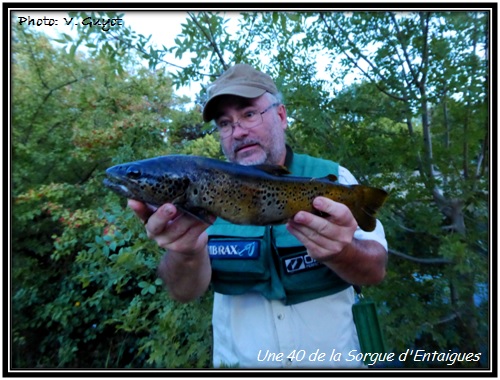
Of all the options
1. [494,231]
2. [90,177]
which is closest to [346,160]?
[494,231]

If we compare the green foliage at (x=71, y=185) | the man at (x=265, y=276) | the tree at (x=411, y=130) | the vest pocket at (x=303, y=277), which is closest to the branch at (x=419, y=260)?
the tree at (x=411, y=130)

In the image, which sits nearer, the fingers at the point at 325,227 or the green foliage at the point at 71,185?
the fingers at the point at 325,227

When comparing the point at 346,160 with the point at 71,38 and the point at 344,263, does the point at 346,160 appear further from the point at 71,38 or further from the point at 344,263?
the point at 71,38

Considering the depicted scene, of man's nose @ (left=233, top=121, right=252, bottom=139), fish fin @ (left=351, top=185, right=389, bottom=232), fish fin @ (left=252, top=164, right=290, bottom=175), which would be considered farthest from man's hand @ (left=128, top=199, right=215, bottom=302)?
fish fin @ (left=351, top=185, right=389, bottom=232)

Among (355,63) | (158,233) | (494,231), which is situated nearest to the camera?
(158,233)

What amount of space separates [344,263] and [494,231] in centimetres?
122

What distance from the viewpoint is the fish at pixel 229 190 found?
61.2 inches

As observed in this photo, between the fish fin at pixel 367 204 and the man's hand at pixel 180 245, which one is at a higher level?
the fish fin at pixel 367 204

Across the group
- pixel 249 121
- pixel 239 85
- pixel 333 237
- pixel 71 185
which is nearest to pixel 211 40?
pixel 239 85

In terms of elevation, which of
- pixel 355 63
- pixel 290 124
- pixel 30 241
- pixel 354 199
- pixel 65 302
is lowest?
pixel 65 302

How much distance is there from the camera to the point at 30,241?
14.4 ft

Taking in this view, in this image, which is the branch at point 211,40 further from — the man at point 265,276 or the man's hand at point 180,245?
the man's hand at point 180,245

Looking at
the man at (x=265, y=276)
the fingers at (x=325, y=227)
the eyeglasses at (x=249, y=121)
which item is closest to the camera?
the fingers at (x=325, y=227)

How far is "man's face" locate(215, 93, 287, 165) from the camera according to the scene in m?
2.18
